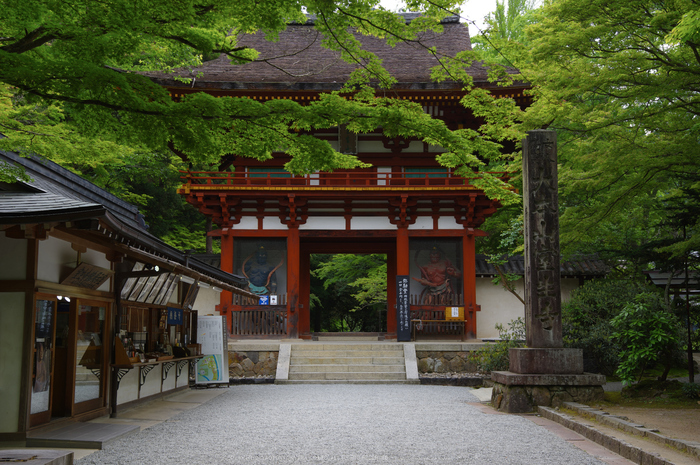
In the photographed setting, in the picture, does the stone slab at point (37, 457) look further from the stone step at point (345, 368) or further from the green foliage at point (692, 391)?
the stone step at point (345, 368)

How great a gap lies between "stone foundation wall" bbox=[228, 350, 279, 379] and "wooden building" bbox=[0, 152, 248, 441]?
3947 millimetres

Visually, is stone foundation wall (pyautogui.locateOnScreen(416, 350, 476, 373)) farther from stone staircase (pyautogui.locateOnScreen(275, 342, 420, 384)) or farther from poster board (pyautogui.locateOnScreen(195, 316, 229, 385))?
poster board (pyautogui.locateOnScreen(195, 316, 229, 385))

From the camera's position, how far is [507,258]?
18.5m

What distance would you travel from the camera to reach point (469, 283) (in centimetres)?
1678

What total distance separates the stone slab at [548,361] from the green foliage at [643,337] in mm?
842

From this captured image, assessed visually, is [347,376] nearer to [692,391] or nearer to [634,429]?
[692,391]

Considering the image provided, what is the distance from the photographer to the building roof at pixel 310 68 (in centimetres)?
1608

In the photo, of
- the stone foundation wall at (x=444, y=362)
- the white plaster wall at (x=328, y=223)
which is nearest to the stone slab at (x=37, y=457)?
the stone foundation wall at (x=444, y=362)

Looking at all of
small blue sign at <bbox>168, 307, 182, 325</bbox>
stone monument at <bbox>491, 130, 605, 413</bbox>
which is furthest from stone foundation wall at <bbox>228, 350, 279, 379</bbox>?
stone monument at <bbox>491, 130, 605, 413</bbox>

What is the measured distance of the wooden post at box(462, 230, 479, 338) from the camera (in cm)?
1655

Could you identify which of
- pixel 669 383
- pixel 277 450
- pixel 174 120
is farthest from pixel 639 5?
pixel 277 450

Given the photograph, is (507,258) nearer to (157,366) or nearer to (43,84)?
(157,366)

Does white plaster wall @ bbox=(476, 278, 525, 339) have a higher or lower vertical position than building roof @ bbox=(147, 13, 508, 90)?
lower

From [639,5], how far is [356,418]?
7.60 meters
